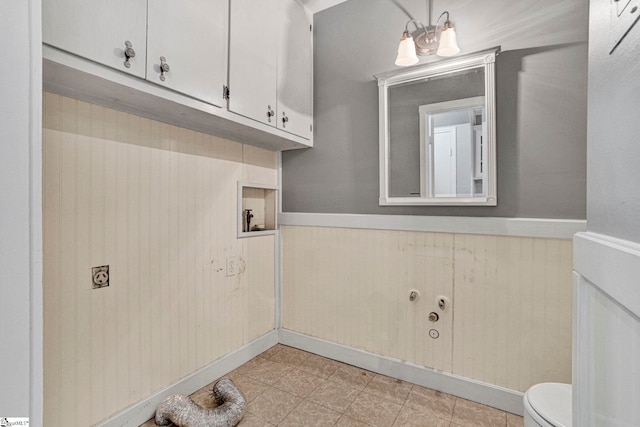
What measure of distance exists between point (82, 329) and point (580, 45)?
8.89 feet

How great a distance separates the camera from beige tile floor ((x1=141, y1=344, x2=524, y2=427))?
61.6 inches

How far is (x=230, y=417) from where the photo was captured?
1506 millimetres

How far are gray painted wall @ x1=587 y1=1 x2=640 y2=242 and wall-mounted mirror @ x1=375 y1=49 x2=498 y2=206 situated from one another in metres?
1.04

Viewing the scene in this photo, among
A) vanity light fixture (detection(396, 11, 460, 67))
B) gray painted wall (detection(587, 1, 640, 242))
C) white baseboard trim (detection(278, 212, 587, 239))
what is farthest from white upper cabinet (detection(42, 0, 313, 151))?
gray painted wall (detection(587, 1, 640, 242))

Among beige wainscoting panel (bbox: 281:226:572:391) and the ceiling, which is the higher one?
the ceiling

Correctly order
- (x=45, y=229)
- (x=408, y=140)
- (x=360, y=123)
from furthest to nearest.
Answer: (x=360, y=123)
(x=408, y=140)
(x=45, y=229)

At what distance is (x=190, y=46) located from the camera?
137 centimetres

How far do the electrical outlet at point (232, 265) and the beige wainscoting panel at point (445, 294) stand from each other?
1.51 feet

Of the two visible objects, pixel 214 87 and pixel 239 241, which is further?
pixel 239 241

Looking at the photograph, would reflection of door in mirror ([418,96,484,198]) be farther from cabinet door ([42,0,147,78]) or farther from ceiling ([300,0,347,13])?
cabinet door ([42,0,147,78])

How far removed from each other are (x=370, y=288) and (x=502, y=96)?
1.40 metres

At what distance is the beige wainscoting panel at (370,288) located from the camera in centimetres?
184

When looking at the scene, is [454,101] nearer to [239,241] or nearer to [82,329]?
[239,241]

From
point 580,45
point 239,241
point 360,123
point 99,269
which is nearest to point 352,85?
point 360,123
